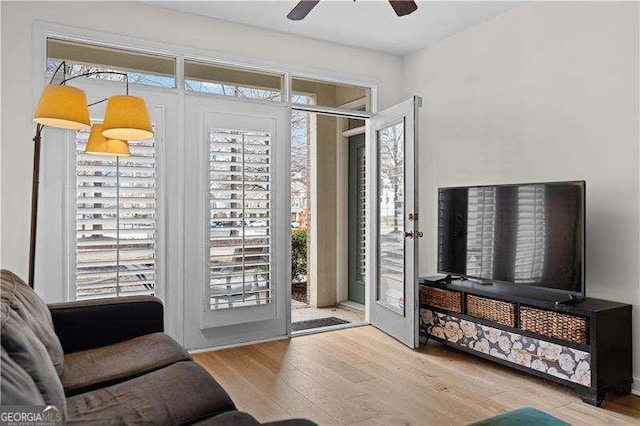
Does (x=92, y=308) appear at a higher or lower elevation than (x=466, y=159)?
lower

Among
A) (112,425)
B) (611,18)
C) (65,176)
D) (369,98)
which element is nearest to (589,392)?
(611,18)

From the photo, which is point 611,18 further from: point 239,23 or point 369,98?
point 239,23

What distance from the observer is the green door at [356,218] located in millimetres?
5824

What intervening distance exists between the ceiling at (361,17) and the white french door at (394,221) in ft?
2.32

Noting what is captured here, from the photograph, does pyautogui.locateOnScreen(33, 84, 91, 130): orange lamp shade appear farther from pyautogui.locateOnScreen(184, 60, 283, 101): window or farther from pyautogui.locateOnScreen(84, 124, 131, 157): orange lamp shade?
pyautogui.locateOnScreen(184, 60, 283, 101): window

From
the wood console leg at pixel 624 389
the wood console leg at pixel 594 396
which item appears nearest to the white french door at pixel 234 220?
the wood console leg at pixel 594 396

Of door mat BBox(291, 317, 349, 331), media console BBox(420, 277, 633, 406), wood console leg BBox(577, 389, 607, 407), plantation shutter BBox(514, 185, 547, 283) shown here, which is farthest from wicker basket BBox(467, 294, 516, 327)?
door mat BBox(291, 317, 349, 331)

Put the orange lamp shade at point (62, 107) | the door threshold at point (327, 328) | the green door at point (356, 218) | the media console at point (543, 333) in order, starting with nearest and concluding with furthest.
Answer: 1. the orange lamp shade at point (62, 107)
2. the media console at point (543, 333)
3. the door threshold at point (327, 328)
4. the green door at point (356, 218)

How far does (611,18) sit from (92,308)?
12.2ft

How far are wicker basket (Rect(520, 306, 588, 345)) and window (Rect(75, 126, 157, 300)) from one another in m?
2.75

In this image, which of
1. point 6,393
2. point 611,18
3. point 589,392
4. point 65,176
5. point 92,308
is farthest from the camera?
point 65,176

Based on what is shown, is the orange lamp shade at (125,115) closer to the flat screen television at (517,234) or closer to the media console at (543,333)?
the flat screen television at (517,234)

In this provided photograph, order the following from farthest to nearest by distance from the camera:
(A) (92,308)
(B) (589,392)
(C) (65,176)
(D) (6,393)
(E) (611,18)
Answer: (C) (65,176) → (E) (611,18) → (B) (589,392) → (A) (92,308) → (D) (6,393)

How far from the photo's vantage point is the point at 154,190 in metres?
3.69
